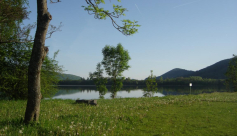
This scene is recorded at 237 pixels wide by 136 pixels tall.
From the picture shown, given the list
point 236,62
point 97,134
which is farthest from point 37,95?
point 236,62

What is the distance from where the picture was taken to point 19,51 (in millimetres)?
18484

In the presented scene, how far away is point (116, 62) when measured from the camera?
47250 millimetres

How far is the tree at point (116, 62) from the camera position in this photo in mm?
46688

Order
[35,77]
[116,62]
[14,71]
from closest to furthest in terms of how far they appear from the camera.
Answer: [35,77], [14,71], [116,62]

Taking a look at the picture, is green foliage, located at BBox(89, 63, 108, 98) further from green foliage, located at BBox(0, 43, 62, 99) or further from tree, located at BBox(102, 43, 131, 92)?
green foliage, located at BBox(0, 43, 62, 99)

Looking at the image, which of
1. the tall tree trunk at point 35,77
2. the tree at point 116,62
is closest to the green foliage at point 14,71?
the tall tree trunk at point 35,77

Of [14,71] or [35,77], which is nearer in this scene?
[35,77]

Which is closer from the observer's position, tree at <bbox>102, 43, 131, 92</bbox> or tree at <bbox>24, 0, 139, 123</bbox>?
tree at <bbox>24, 0, 139, 123</bbox>

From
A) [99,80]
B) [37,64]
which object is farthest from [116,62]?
[37,64]

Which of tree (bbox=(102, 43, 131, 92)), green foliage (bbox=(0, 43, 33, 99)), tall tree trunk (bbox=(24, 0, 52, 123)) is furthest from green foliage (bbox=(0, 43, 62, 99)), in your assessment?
tree (bbox=(102, 43, 131, 92))

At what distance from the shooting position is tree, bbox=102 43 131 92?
4669 cm

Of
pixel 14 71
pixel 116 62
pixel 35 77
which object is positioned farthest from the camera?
pixel 116 62

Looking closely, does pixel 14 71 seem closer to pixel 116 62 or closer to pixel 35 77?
pixel 35 77

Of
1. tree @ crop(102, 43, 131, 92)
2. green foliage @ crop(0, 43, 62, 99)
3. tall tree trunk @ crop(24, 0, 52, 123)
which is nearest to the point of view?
tall tree trunk @ crop(24, 0, 52, 123)
